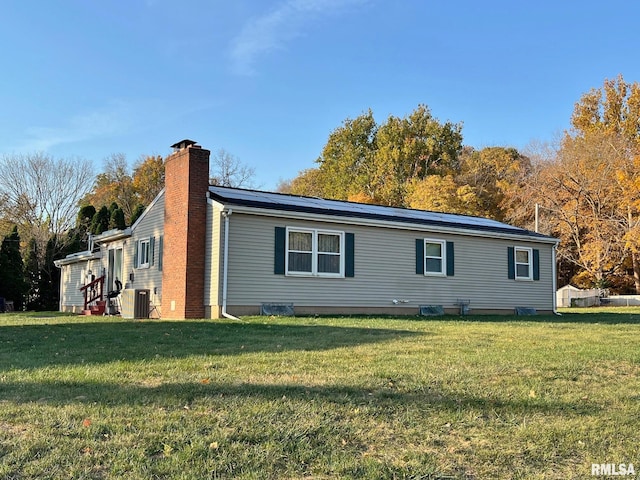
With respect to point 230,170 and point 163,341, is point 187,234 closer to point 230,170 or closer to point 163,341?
point 163,341

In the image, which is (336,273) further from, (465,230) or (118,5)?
(118,5)

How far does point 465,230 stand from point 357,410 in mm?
13863

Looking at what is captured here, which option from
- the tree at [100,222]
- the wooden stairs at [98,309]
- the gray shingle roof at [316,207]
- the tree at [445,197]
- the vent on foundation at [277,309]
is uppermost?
the tree at [445,197]

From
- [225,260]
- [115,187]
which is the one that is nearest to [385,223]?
[225,260]

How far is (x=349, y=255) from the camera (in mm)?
15250

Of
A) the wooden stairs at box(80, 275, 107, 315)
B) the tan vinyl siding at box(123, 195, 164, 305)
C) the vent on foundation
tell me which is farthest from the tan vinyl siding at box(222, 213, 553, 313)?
the wooden stairs at box(80, 275, 107, 315)

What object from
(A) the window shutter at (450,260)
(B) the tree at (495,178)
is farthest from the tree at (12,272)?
(B) the tree at (495,178)

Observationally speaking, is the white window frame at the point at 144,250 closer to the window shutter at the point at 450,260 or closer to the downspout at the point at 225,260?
the downspout at the point at 225,260

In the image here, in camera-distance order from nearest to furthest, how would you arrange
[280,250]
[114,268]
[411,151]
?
1. [280,250]
2. [114,268]
3. [411,151]

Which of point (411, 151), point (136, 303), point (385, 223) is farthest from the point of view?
point (411, 151)

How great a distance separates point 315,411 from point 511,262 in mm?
16035

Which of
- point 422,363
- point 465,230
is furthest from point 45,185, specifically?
point 422,363

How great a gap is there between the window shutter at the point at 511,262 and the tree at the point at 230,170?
26.9 m

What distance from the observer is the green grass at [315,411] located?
10.3 feet
